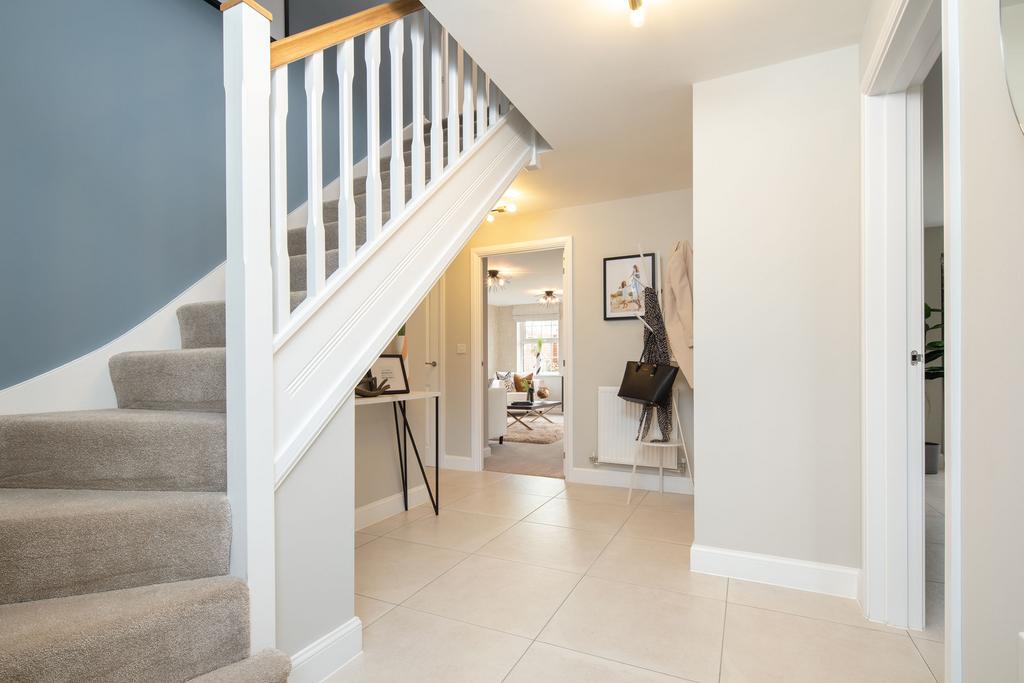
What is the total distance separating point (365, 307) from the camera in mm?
1675

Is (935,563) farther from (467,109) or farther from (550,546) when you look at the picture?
(467,109)

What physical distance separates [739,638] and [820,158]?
1974mm

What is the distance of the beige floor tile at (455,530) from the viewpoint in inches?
104

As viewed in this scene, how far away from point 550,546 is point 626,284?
A: 7.09 ft

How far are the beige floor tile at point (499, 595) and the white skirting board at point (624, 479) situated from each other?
5.56 feet

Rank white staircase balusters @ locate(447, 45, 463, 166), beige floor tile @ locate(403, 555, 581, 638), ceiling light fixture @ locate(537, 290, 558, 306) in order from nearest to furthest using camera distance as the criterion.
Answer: beige floor tile @ locate(403, 555, 581, 638)
white staircase balusters @ locate(447, 45, 463, 166)
ceiling light fixture @ locate(537, 290, 558, 306)

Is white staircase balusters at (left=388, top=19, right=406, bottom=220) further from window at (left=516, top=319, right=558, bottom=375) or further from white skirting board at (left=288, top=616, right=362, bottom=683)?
window at (left=516, top=319, right=558, bottom=375)

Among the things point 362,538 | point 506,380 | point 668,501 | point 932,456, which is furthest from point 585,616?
point 506,380

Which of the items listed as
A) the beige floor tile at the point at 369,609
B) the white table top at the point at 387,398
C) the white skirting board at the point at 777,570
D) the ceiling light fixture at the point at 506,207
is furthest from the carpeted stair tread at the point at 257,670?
the ceiling light fixture at the point at 506,207

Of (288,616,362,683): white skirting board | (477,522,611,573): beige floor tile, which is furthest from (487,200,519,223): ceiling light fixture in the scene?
(288,616,362,683): white skirting board

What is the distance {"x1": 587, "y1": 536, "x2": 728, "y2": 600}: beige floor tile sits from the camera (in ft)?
6.93

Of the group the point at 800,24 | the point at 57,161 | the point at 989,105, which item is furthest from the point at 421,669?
the point at 800,24

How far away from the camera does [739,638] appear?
171cm

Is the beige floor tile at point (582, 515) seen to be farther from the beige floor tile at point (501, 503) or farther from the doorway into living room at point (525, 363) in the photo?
the doorway into living room at point (525, 363)
